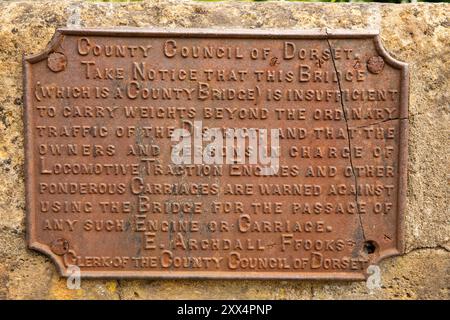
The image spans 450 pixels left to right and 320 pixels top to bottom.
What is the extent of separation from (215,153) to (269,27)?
67 cm

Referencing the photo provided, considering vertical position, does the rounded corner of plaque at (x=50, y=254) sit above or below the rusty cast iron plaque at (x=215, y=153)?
below

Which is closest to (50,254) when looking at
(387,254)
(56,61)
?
(56,61)

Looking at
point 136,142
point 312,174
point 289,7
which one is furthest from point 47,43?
point 312,174

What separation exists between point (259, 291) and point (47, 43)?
1.62 meters

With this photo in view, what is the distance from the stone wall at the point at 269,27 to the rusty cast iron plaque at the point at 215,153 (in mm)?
83

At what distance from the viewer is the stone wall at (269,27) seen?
2.49 meters

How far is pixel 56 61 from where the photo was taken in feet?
8.02

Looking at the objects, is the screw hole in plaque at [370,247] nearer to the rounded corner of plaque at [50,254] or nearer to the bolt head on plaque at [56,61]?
the rounded corner of plaque at [50,254]

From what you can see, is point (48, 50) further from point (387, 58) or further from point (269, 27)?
point (387, 58)

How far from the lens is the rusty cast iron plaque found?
2455 mm

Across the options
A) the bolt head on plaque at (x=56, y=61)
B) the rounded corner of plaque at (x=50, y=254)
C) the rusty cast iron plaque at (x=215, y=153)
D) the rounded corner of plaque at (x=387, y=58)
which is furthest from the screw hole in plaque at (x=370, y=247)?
the bolt head on plaque at (x=56, y=61)

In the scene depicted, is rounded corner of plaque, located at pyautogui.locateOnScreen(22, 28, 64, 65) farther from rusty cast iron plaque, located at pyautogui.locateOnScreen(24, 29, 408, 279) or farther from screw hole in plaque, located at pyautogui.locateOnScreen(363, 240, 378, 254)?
screw hole in plaque, located at pyautogui.locateOnScreen(363, 240, 378, 254)

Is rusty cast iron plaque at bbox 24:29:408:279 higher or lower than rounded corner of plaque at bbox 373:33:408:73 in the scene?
lower

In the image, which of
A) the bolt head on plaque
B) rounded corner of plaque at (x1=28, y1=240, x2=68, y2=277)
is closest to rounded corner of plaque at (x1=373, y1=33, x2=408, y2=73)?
the bolt head on plaque
